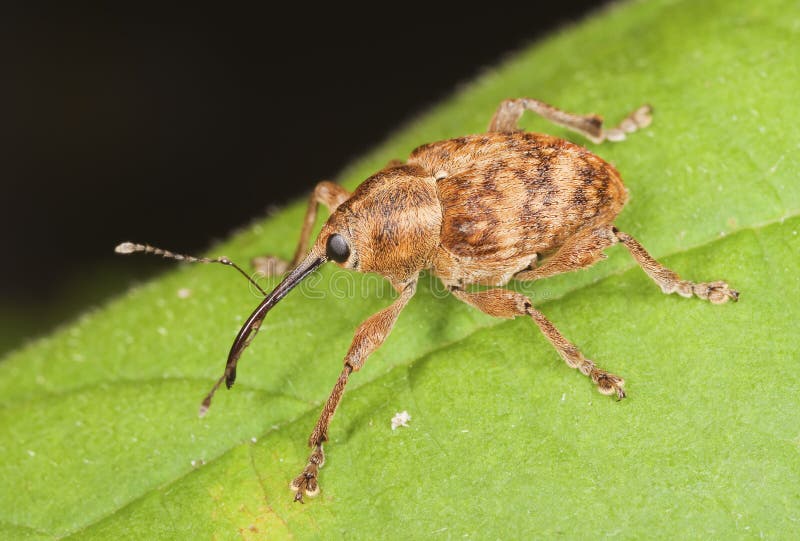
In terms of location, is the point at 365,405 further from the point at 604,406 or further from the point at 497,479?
the point at 604,406

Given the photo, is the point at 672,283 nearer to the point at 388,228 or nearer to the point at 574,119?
the point at 574,119

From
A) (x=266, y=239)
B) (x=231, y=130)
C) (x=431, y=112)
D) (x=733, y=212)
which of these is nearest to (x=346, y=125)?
(x=231, y=130)

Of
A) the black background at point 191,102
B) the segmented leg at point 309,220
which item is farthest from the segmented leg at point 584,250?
the black background at point 191,102

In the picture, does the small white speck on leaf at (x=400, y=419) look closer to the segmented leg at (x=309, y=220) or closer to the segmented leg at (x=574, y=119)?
the segmented leg at (x=309, y=220)

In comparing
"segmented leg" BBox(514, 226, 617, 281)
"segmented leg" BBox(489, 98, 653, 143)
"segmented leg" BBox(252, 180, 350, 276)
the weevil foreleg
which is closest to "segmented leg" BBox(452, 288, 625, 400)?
"segmented leg" BBox(514, 226, 617, 281)

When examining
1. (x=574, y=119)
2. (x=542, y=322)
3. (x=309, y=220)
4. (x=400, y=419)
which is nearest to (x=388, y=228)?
(x=309, y=220)

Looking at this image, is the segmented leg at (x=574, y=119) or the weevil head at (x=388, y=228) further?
the segmented leg at (x=574, y=119)

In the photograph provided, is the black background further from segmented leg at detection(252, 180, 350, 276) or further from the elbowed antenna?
the elbowed antenna
